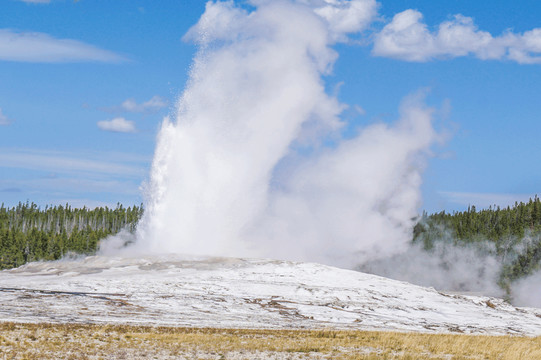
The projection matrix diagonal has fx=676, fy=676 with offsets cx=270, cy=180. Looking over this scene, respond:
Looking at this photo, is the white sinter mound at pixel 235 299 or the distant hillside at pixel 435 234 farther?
the distant hillside at pixel 435 234

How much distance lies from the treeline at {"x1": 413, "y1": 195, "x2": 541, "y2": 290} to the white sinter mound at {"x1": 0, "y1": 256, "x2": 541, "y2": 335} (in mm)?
58916

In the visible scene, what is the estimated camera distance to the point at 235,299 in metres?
55.5

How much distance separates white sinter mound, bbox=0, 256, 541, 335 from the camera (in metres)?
45.1

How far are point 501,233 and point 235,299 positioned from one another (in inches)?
3854

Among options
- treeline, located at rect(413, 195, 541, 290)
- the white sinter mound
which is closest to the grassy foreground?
the white sinter mound

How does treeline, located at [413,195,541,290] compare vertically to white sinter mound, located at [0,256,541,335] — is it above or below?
above

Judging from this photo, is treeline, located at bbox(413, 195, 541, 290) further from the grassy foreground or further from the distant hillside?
the grassy foreground

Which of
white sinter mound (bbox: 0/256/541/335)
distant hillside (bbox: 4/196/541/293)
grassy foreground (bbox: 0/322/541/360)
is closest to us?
grassy foreground (bbox: 0/322/541/360)

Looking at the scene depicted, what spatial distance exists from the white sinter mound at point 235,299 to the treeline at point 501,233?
58.9 metres

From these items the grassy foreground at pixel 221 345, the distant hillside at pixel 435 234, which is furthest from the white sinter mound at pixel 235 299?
the distant hillside at pixel 435 234

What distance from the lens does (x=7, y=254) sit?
122 m

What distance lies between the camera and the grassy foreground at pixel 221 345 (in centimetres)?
2652

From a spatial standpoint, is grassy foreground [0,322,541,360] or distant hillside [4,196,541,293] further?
distant hillside [4,196,541,293]

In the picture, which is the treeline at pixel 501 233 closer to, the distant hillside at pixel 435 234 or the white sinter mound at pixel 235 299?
the distant hillside at pixel 435 234
